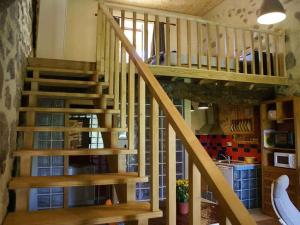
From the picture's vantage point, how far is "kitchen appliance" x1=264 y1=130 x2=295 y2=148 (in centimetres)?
464

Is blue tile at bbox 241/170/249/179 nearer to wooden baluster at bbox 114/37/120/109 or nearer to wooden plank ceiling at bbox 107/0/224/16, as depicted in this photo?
wooden baluster at bbox 114/37/120/109

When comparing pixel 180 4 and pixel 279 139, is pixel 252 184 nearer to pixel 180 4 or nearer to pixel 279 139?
pixel 279 139

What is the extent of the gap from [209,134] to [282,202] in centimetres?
509

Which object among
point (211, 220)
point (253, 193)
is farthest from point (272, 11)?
point (253, 193)

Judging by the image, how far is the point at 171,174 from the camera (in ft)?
4.83

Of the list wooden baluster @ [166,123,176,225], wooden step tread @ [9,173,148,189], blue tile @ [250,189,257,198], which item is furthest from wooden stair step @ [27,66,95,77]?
blue tile @ [250,189,257,198]

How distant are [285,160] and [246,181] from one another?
1025 millimetres

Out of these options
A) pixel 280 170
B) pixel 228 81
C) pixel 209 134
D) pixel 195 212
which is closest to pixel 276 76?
pixel 228 81

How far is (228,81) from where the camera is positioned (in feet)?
14.9

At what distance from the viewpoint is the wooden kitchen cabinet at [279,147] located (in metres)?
4.47

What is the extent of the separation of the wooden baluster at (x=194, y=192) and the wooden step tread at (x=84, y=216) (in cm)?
59

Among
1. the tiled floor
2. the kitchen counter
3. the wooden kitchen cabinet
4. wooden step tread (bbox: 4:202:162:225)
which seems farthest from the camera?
the kitchen counter

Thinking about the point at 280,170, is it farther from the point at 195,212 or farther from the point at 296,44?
the point at 195,212

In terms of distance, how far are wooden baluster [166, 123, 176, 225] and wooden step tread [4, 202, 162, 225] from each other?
0.99 feet
